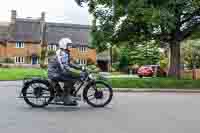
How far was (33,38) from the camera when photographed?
78625 millimetres

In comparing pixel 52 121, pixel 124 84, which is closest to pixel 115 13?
pixel 124 84

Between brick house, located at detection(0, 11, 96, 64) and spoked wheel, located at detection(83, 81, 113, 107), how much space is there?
6335cm

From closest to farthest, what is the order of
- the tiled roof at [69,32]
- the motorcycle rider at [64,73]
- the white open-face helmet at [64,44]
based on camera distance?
the motorcycle rider at [64,73], the white open-face helmet at [64,44], the tiled roof at [69,32]

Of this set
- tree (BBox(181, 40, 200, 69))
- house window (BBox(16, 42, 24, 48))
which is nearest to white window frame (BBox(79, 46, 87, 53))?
house window (BBox(16, 42, 24, 48))

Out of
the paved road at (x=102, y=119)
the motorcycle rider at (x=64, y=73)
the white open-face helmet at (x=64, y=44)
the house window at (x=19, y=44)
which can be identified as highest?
the house window at (x=19, y=44)

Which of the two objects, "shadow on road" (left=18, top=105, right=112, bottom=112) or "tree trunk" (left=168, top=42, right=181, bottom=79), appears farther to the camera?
"tree trunk" (left=168, top=42, right=181, bottom=79)

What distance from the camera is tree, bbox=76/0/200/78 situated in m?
23.4

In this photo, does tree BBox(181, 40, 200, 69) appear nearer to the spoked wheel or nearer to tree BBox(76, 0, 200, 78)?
tree BBox(76, 0, 200, 78)

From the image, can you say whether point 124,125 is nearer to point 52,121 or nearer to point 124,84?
point 52,121

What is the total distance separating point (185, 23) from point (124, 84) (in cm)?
763

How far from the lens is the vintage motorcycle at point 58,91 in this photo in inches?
484

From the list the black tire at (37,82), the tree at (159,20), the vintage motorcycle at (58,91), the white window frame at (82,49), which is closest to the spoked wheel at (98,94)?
the vintage motorcycle at (58,91)

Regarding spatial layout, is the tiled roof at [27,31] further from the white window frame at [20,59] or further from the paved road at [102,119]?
the paved road at [102,119]

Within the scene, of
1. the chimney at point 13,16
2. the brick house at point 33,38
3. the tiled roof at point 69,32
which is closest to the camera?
the brick house at point 33,38
